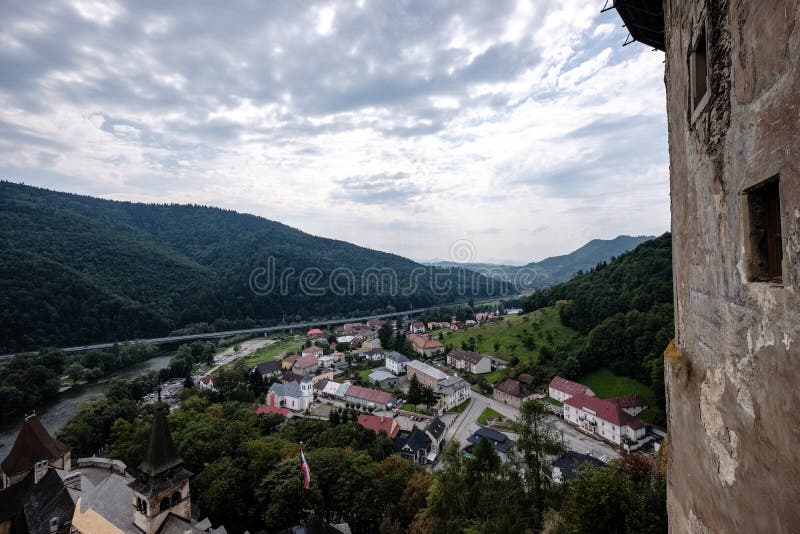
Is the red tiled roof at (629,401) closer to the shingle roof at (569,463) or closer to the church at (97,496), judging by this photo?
the shingle roof at (569,463)

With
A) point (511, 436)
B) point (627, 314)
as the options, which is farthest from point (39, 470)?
point (627, 314)

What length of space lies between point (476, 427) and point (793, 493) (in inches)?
1670

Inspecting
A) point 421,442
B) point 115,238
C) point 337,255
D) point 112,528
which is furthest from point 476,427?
point 337,255

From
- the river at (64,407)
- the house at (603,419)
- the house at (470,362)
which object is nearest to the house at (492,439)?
the house at (603,419)

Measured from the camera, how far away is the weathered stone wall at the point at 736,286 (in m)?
2.26

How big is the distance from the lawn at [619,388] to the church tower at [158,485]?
40184 millimetres

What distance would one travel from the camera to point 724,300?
3.23m

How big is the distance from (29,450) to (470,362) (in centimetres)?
5091

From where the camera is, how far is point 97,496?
18.5 meters

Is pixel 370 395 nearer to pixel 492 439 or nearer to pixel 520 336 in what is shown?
pixel 492 439

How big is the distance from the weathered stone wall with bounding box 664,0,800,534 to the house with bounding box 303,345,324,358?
70774mm

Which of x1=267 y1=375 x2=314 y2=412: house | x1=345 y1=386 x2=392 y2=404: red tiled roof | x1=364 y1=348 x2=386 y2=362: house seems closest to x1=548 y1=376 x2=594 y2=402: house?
x1=345 y1=386 x2=392 y2=404: red tiled roof

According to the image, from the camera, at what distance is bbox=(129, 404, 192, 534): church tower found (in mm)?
16359

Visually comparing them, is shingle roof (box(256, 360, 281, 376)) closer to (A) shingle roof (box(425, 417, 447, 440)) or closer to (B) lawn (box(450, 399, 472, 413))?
(B) lawn (box(450, 399, 472, 413))
